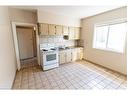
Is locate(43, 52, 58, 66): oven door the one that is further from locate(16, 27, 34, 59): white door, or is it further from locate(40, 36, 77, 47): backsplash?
locate(16, 27, 34, 59): white door

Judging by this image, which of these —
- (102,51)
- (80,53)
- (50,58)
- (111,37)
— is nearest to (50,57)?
(50,58)

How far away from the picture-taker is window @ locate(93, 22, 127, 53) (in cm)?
299

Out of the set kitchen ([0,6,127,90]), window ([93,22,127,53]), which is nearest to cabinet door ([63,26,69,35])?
kitchen ([0,6,127,90])

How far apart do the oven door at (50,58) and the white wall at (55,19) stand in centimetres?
143

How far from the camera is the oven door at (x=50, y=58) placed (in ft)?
10.7

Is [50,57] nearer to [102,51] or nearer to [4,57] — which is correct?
[4,57]

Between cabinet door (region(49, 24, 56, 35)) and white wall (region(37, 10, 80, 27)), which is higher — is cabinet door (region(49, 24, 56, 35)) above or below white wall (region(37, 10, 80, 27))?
below

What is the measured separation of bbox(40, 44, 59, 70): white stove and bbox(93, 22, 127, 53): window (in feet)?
7.05

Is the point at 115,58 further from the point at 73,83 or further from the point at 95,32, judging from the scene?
the point at 73,83

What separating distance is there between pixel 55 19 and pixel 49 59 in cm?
186

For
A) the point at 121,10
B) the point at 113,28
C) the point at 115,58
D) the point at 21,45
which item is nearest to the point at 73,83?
the point at 115,58

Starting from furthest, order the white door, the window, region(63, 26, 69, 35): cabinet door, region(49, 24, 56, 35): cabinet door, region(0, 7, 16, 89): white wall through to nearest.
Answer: the white door
region(63, 26, 69, 35): cabinet door
region(49, 24, 56, 35): cabinet door
the window
region(0, 7, 16, 89): white wall

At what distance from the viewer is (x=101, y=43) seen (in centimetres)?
387

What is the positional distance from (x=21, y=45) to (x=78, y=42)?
11.6ft
